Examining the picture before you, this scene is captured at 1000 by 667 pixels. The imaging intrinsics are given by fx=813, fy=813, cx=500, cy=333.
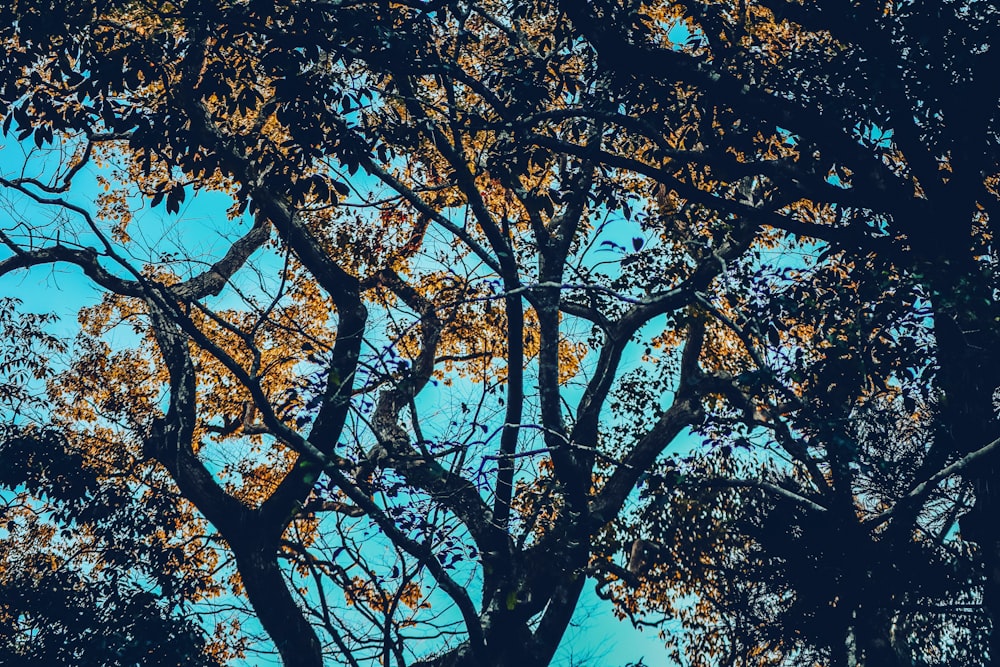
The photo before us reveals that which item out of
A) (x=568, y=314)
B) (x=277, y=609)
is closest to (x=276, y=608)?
(x=277, y=609)

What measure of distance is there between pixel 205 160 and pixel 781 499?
20.1ft

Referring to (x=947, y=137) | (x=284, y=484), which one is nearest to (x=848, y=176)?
(x=947, y=137)

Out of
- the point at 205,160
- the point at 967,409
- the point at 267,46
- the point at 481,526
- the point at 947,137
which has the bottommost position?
the point at 967,409

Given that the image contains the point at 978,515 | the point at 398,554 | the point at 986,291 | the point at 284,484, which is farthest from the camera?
the point at 284,484

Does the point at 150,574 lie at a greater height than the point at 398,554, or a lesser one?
greater

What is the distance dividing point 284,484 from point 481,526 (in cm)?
173

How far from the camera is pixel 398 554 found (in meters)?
6.27

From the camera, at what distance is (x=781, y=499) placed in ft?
26.5

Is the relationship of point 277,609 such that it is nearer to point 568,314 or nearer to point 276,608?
point 276,608

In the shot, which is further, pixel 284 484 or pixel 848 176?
pixel 284 484

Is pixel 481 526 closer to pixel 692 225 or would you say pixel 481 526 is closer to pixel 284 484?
pixel 284 484

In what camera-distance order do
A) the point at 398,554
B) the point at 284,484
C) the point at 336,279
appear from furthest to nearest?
the point at 336,279 < the point at 284,484 < the point at 398,554

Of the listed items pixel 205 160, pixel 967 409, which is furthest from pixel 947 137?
pixel 205 160

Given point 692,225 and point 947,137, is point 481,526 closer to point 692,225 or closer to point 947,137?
point 692,225
